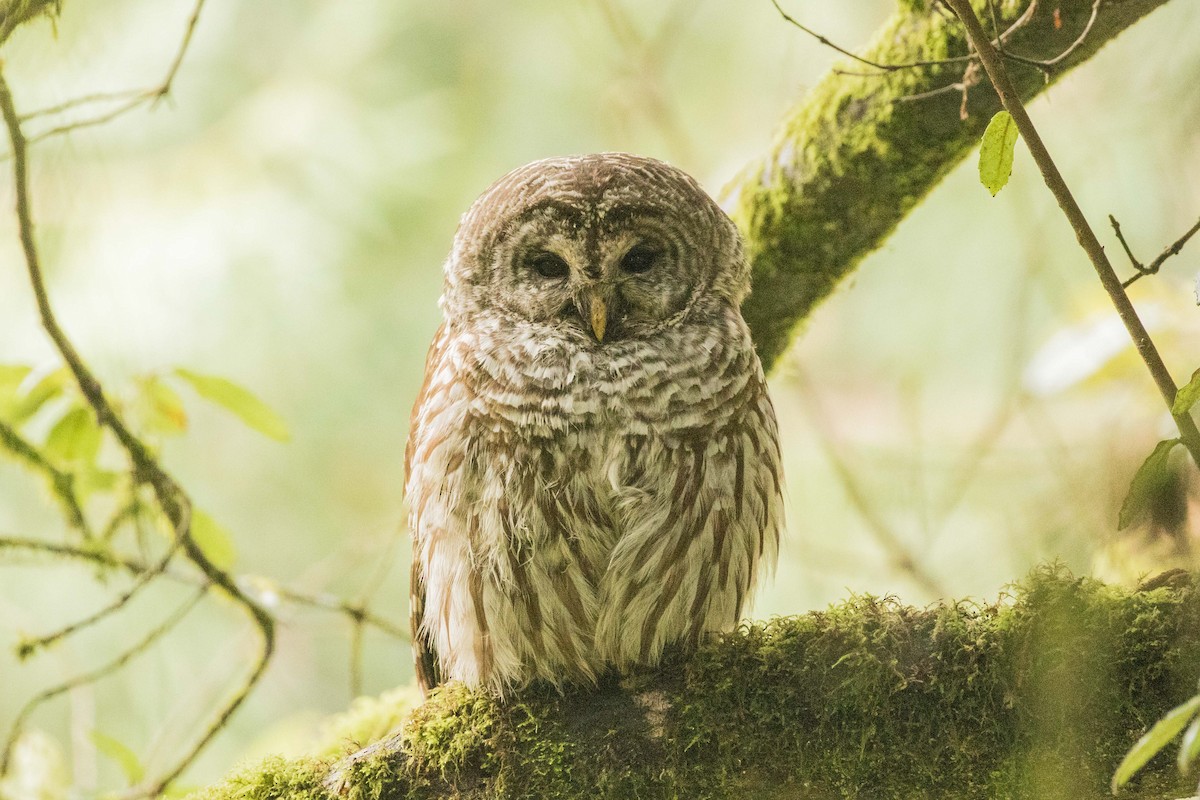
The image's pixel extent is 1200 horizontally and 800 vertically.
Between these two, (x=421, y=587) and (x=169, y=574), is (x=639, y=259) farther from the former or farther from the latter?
(x=169, y=574)

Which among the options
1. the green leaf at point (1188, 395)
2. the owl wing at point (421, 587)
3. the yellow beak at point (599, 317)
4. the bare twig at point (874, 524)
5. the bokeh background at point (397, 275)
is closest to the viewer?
the green leaf at point (1188, 395)

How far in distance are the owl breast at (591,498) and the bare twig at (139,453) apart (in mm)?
819

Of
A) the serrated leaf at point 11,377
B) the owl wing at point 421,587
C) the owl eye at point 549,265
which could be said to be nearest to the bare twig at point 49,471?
the serrated leaf at point 11,377

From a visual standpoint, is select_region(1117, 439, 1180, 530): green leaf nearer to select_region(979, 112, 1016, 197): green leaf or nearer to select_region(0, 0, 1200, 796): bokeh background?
select_region(979, 112, 1016, 197): green leaf

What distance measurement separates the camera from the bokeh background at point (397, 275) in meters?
4.67

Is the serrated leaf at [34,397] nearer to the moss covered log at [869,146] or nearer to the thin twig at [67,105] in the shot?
the thin twig at [67,105]

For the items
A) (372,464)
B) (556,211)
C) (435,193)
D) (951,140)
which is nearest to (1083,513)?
(951,140)

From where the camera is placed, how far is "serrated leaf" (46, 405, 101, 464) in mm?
3020

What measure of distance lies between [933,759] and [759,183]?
1691mm

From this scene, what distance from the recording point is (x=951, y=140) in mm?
2805

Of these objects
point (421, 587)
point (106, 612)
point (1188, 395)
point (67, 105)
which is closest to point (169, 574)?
point (106, 612)

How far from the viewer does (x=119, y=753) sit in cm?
294

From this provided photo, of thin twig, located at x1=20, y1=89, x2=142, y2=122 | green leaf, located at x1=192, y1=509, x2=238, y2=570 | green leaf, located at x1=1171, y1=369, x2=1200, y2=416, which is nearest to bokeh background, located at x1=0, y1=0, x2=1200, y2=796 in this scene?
green leaf, located at x1=192, y1=509, x2=238, y2=570

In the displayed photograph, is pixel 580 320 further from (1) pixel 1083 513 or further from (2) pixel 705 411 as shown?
(1) pixel 1083 513
